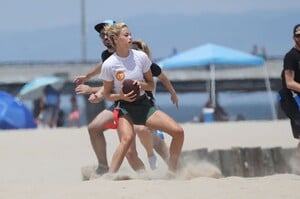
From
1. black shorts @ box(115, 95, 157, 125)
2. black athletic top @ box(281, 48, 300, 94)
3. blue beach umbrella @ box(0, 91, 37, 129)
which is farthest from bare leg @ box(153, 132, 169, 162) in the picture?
blue beach umbrella @ box(0, 91, 37, 129)

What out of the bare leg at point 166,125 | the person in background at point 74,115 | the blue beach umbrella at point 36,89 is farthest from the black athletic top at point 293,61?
the blue beach umbrella at point 36,89

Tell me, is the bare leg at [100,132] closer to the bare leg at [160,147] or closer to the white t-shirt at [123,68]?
the white t-shirt at [123,68]

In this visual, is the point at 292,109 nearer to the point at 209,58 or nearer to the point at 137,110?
the point at 137,110

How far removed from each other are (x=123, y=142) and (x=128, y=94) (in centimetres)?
46

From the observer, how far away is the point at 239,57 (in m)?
25.8

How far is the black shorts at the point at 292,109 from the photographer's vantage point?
8938 millimetres

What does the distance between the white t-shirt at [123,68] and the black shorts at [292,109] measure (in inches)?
68.5

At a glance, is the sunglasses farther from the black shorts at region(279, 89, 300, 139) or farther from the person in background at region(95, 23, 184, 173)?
the black shorts at region(279, 89, 300, 139)

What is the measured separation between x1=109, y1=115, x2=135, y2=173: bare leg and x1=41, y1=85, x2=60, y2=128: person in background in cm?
1701

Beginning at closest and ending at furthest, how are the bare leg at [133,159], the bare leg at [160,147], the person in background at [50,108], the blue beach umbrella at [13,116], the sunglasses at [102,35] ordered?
the sunglasses at [102,35], the bare leg at [133,159], the bare leg at [160,147], the blue beach umbrella at [13,116], the person in background at [50,108]

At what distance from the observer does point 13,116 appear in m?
23.9

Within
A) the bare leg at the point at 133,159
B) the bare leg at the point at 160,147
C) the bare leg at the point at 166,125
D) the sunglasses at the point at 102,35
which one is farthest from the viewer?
the bare leg at the point at 160,147

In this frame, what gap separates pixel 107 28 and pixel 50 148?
8.32 m

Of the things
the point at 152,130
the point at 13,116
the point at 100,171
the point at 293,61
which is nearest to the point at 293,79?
the point at 293,61
